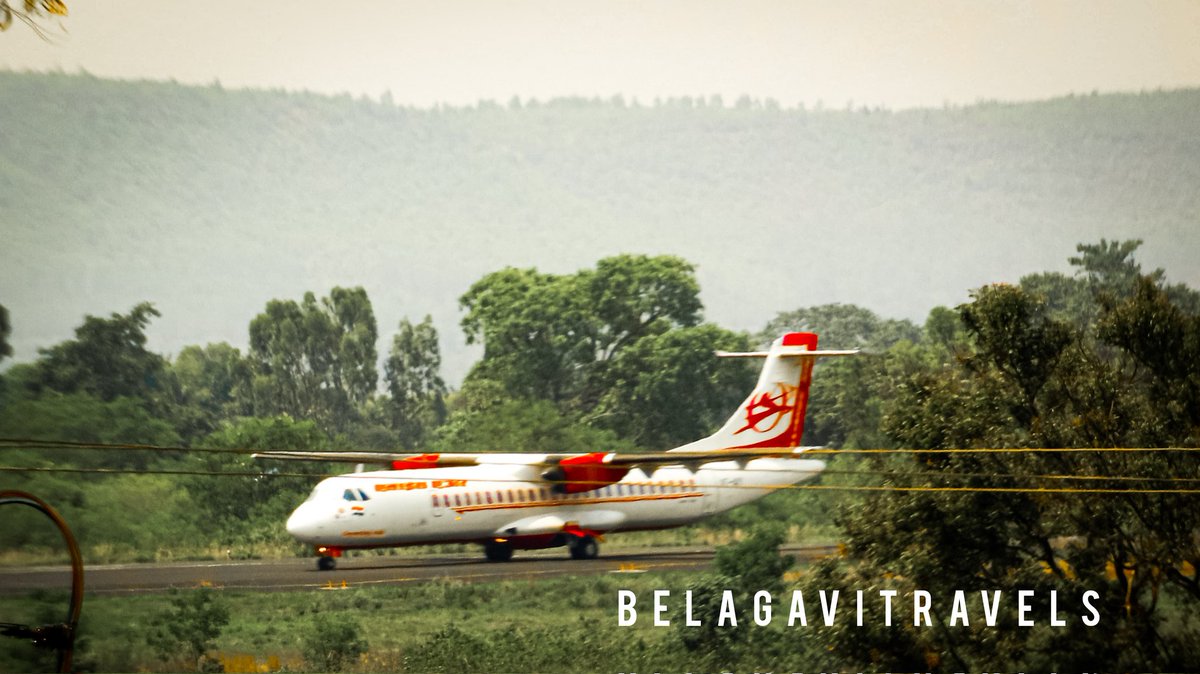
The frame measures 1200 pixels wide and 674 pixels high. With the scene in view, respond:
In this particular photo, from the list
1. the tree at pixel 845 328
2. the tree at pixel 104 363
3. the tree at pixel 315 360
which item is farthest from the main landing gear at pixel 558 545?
the tree at pixel 845 328

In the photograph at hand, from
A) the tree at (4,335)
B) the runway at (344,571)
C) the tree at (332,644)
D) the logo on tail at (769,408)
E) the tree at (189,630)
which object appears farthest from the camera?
the tree at (4,335)

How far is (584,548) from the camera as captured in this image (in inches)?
1715

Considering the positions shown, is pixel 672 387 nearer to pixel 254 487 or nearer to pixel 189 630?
pixel 254 487

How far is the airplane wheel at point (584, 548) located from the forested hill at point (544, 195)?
81279 millimetres

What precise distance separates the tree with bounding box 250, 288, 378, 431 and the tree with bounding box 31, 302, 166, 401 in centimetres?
882

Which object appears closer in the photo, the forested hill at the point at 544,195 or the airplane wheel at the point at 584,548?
the airplane wheel at the point at 584,548

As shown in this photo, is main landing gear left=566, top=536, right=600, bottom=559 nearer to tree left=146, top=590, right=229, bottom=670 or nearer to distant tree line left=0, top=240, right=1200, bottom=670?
distant tree line left=0, top=240, right=1200, bottom=670

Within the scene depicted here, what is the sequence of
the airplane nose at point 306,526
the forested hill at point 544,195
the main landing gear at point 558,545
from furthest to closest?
the forested hill at point 544,195 → the main landing gear at point 558,545 → the airplane nose at point 306,526

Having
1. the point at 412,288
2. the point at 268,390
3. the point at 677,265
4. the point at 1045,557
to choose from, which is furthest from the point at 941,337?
the point at 412,288

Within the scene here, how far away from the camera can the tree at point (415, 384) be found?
8912cm

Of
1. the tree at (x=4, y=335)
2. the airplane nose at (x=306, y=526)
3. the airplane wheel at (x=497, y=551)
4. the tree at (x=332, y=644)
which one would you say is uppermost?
the tree at (x=4, y=335)

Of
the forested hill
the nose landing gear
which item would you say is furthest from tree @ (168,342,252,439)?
the nose landing gear

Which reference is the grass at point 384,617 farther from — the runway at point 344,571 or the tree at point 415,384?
the tree at point 415,384

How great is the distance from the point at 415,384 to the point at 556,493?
174 feet
